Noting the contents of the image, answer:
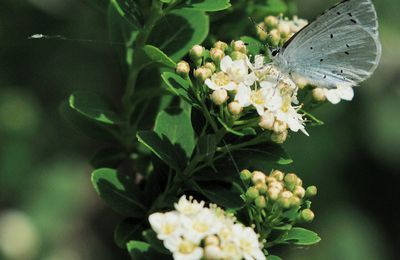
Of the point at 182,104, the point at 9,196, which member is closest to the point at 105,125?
the point at 182,104

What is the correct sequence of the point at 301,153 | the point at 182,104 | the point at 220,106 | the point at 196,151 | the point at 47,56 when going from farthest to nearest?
the point at 47,56 → the point at 301,153 → the point at 182,104 → the point at 196,151 → the point at 220,106

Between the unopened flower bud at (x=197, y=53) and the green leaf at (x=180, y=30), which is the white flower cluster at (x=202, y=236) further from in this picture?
the green leaf at (x=180, y=30)

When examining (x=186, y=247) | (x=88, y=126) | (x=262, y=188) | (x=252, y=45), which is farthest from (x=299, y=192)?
(x=88, y=126)

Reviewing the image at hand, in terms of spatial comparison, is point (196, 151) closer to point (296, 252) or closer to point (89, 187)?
point (296, 252)

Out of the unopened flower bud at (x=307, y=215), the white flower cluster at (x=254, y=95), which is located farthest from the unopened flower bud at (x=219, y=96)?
the unopened flower bud at (x=307, y=215)

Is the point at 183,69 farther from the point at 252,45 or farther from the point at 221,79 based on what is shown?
the point at 252,45

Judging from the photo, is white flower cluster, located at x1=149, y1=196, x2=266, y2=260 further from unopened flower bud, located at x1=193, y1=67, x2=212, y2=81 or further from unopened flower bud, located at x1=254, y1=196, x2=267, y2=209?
unopened flower bud, located at x1=193, y1=67, x2=212, y2=81
